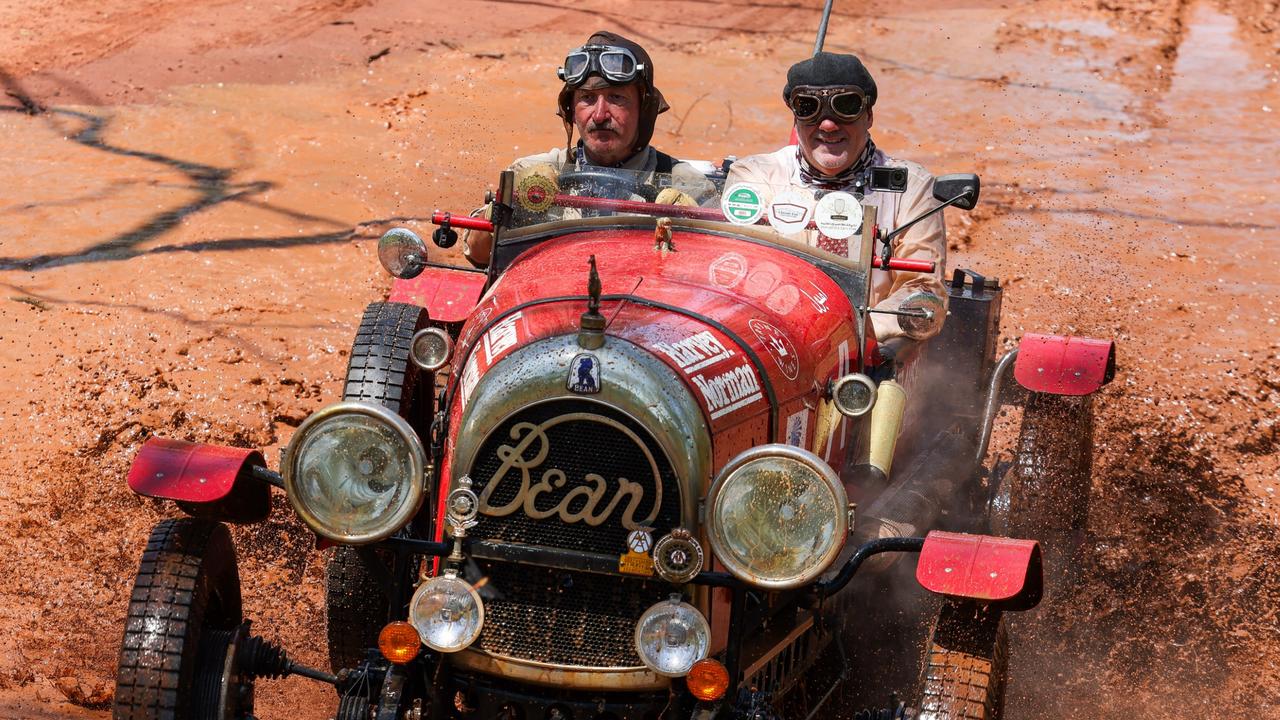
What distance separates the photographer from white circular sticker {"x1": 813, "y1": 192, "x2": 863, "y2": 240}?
16.6ft

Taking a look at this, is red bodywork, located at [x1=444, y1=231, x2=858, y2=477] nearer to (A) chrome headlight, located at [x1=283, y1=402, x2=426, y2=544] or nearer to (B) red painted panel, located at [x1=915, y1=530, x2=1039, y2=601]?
(A) chrome headlight, located at [x1=283, y1=402, x2=426, y2=544]

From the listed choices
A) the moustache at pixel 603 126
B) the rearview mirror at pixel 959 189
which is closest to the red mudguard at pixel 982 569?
the rearview mirror at pixel 959 189

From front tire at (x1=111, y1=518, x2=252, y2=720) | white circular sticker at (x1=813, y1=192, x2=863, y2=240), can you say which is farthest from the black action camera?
front tire at (x1=111, y1=518, x2=252, y2=720)

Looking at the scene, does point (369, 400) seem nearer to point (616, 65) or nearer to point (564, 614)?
point (564, 614)

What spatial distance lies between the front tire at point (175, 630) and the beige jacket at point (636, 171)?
1.62m

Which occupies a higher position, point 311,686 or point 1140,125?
point 1140,125

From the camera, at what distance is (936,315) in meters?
4.94

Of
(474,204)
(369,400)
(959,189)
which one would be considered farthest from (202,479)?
(474,204)

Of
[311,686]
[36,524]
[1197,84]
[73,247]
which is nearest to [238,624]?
[311,686]

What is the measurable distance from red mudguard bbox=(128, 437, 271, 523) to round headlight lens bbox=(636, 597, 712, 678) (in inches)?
54.8

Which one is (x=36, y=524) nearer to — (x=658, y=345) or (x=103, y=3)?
(x=658, y=345)

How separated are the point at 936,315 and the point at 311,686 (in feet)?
9.11

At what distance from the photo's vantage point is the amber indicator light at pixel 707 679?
12.6 feet

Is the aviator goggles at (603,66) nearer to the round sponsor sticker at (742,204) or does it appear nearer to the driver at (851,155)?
the driver at (851,155)
